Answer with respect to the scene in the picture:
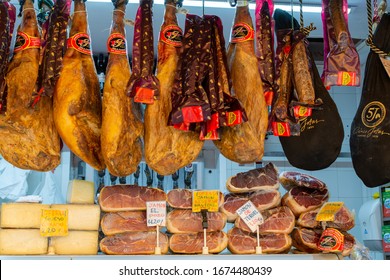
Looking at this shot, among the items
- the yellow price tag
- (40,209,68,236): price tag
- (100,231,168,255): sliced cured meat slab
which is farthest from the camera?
the yellow price tag

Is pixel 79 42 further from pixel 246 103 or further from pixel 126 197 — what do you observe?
pixel 126 197

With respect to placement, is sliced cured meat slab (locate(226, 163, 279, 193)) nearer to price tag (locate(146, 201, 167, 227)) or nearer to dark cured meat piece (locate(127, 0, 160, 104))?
price tag (locate(146, 201, 167, 227))

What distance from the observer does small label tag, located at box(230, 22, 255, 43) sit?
245 cm

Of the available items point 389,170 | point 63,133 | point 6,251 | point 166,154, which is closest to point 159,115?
point 166,154

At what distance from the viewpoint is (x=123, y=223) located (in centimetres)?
315

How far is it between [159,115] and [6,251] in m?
1.37

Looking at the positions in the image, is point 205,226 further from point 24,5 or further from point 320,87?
point 24,5

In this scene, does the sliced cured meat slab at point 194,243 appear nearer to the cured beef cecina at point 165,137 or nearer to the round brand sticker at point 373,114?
the cured beef cecina at point 165,137

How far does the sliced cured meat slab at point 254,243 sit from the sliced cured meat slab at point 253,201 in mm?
135

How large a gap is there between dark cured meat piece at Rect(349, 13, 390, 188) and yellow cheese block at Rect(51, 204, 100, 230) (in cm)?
157

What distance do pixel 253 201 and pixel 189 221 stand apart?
455 millimetres

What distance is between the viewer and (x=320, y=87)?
104 inches

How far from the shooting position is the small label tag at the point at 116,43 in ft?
7.89

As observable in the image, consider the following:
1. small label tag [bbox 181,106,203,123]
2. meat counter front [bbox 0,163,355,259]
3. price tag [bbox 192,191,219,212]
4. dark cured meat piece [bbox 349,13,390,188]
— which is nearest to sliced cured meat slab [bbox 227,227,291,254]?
meat counter front [bbox 0,163,355,259]
